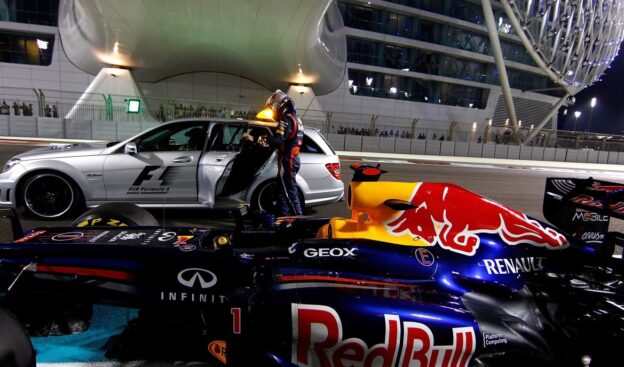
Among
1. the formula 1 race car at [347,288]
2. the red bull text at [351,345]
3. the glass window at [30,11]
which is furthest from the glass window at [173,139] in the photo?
the glass window at [30,11]

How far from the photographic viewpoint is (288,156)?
18.8ft

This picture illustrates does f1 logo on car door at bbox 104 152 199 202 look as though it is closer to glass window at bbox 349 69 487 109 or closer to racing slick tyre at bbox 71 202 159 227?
racing slick tyre at bbox 71 202 159 227

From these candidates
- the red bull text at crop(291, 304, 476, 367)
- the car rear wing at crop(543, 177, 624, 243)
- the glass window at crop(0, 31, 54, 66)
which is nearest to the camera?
the red bull text at crop(291, 304, 476, 367)

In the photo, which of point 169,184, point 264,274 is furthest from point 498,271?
point 169,184

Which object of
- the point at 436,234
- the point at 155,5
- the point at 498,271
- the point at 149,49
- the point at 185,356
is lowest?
the point at 185,356

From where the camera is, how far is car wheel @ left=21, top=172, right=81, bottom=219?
551 centimetres

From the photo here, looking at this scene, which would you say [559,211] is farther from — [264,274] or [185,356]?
[185,356]

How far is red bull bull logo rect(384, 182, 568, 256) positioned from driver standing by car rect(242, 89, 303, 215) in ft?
9.57

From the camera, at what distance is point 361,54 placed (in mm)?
41188

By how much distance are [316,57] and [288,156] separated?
89.1 ft

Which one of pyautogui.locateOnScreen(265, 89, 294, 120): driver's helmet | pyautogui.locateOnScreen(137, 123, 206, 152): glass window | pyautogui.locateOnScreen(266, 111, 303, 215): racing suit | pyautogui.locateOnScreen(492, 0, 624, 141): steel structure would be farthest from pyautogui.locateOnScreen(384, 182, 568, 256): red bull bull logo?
pyautogui.locateOnScreen(492, 0, 624, 141): steel structure

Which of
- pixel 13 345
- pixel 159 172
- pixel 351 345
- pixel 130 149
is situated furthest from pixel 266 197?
pixel 13 345

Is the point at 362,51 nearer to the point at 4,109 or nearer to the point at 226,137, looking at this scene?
the point at 4,109

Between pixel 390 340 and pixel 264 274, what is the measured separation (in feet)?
2.55
